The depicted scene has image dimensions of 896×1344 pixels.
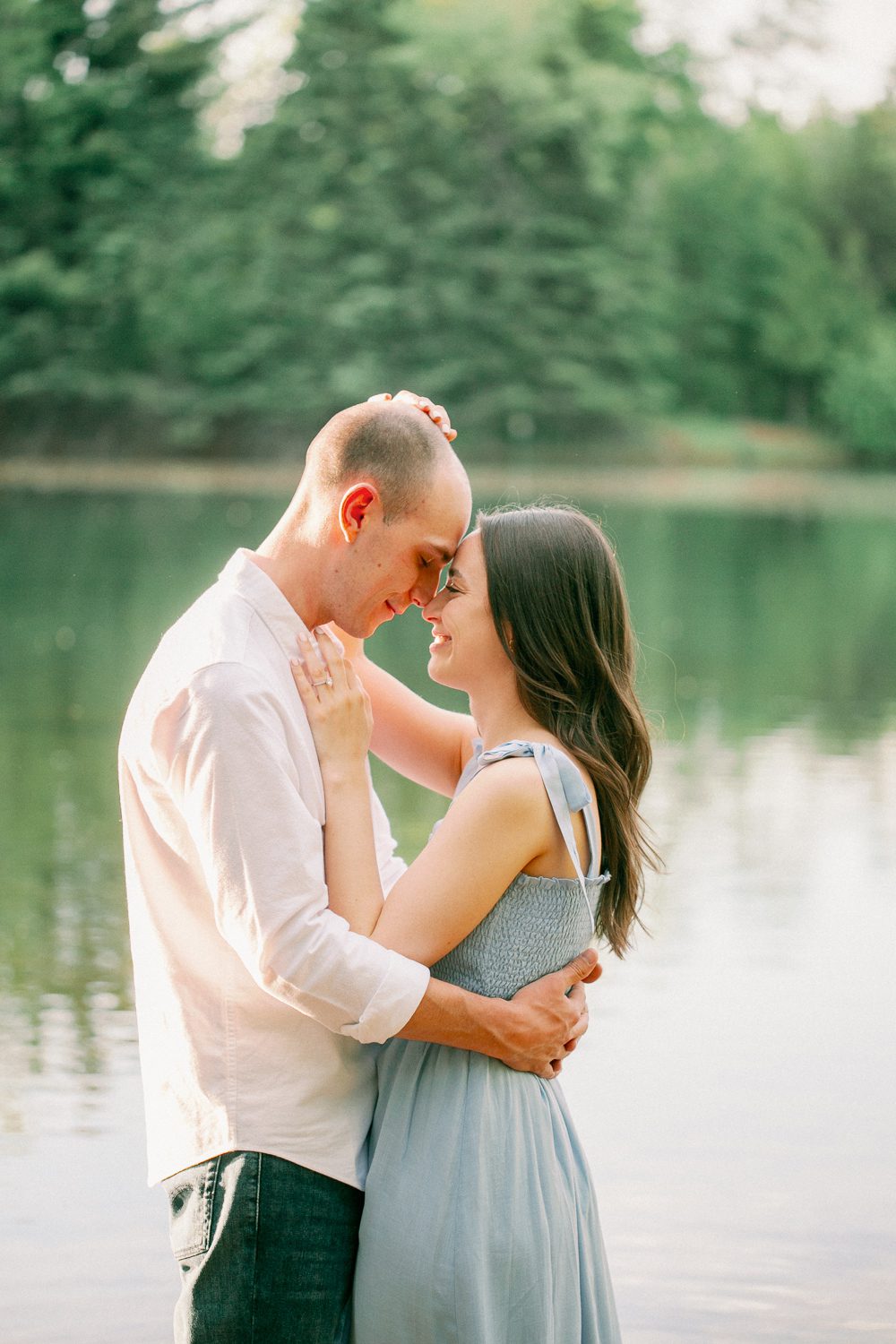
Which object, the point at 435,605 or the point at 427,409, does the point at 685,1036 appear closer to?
the point at 435,605

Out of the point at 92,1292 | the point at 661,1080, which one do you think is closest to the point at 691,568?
the point at 661,1080

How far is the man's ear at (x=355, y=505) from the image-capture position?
2.34 metres

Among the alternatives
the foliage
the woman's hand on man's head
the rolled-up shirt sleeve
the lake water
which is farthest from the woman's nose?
the foliage

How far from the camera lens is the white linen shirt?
6.91 feet

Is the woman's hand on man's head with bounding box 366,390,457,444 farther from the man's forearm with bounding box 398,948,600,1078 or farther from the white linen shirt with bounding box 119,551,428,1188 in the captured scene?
the man's forearm with bounding box 398,948,600,1078

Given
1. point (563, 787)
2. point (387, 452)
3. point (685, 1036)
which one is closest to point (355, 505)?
point (387, 452)

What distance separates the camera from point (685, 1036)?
591 cm

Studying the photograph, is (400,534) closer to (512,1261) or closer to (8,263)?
(512,1261)

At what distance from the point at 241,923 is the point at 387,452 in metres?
0.64

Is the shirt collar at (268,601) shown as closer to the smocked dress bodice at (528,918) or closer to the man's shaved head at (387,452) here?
the man's shaved head at (387,452)

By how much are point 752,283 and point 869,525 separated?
21188mm

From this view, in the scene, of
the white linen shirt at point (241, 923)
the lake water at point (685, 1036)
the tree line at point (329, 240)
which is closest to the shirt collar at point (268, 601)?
the white linen shirt at point (241, 923)

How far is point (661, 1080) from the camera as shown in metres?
5.50

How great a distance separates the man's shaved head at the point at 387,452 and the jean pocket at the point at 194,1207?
0.87 m
